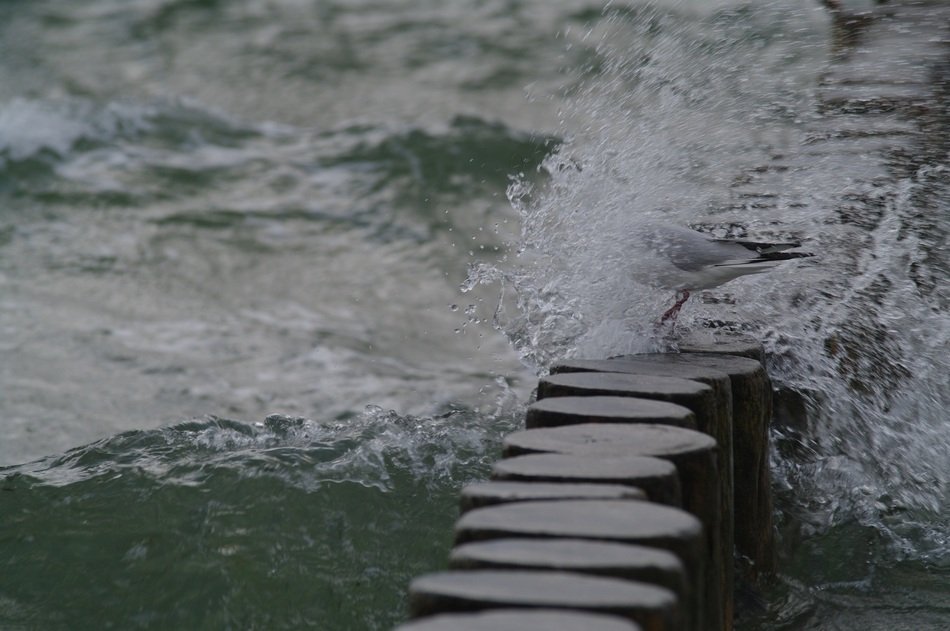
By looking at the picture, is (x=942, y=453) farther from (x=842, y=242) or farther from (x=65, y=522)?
(x=65, y=522)

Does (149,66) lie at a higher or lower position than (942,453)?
higher

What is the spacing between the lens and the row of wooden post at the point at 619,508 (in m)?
1.65

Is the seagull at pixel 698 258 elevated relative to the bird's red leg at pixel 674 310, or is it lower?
elevated

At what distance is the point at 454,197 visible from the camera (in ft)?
31.0

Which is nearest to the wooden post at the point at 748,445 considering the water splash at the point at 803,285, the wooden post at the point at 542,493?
the water splash at the point at 803,285

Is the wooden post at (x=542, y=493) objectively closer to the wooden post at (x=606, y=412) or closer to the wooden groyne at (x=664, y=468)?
the wooden groyne at (x=664, y=468)

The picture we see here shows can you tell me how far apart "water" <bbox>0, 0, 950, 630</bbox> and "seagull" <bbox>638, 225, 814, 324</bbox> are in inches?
5.7

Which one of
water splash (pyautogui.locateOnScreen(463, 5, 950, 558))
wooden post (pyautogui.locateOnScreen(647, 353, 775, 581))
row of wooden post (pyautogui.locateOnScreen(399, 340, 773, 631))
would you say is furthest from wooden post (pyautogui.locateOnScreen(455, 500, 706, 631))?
water splash (pyautogui.locateOnScreen(463, 5, 950, 558))

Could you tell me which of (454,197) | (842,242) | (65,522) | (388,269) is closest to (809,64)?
(842,242)

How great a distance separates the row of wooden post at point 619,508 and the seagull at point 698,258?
23cm

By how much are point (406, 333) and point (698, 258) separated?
4275 millimetres

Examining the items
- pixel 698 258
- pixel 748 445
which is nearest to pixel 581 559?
pixel 748 445

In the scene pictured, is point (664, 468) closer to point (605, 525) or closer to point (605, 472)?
point (605, 472)

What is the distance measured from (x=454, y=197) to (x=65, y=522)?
6.00 meters
